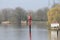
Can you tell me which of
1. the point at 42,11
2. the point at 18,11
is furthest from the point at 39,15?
the point at 18,11

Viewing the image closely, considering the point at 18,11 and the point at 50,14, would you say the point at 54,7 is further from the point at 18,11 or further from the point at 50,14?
the point at 18,11

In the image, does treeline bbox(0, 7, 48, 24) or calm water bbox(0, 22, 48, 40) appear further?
treeline bbox(0, 7, 48, 24)

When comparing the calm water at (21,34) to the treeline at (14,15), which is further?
the treeline at (14,15)

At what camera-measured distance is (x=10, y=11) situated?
135 feet

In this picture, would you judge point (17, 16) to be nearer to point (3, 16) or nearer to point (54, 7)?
point (3, 16)

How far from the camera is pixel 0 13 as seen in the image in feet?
130

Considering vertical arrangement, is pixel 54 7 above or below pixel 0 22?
above

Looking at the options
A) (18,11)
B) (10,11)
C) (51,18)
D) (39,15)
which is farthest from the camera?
(10,11)

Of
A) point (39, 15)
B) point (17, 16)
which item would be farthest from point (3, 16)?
point (39, 15)

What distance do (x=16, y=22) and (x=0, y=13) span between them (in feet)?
12.0

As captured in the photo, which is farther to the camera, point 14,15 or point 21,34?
point 14,15

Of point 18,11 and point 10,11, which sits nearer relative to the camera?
point 18,11

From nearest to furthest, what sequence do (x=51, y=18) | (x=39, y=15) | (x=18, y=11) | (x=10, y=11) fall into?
(x=51, y=18) < (x=39, y=15) < (x=18, y=11) < (x=10, y=11)

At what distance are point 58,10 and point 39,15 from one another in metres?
11.5
